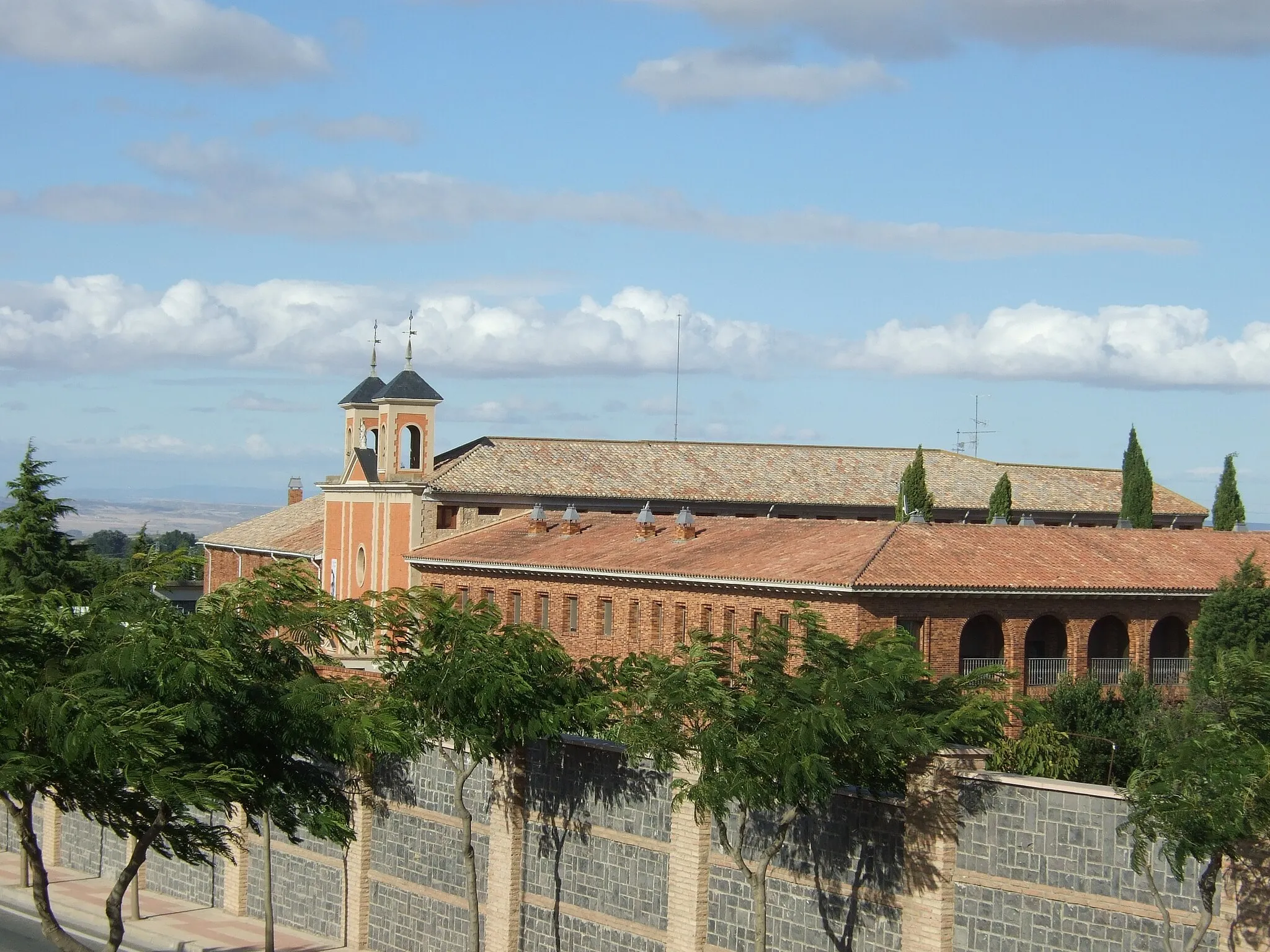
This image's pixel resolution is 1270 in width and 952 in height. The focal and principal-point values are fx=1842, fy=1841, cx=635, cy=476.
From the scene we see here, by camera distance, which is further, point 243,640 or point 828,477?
point 828,477

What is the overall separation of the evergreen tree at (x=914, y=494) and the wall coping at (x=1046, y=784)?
138 ft

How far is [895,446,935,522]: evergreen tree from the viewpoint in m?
63.2

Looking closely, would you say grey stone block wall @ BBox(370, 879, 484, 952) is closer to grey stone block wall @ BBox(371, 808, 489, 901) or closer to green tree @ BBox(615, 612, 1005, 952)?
grey stone block wall @ BBox(371, 808, 489, 901)

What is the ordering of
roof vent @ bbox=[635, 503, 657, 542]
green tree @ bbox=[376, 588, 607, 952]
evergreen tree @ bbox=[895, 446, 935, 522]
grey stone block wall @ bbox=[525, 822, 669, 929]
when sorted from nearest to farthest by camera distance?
grey stone block wall @ bbox=[525, 822, 669, 929] → green tree @ bbox=[376, 588, 607, 952] → roof vent @ bbox=[635, 503, 657, 542] → evergreen tree @ bbox=[895, 446, 935, 522]

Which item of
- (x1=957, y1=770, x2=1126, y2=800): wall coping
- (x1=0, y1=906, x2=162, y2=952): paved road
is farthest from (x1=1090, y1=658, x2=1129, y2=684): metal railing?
(x1=957, y1=770, x2=1126, y2=800): wall coping

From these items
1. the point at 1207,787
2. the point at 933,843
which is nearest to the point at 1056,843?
the point at 933,843

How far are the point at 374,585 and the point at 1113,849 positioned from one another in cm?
5003

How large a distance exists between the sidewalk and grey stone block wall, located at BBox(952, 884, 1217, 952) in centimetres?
1304

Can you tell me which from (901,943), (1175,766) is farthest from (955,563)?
(1175,766)

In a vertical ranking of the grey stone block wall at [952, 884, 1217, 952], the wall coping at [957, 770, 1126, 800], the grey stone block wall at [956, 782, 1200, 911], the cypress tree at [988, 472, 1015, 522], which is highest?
the cypress tree at [988, 472, 1015, 522]

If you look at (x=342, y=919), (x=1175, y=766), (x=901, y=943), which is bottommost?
(x=342, y=919)

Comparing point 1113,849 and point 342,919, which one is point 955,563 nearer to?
point 342,919

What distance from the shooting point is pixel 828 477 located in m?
71.2

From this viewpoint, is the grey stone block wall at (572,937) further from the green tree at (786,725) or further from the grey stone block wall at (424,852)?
the green tree at (786,725)
